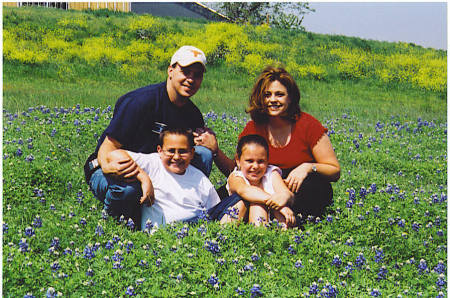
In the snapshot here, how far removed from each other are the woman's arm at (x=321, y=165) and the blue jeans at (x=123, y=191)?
3.09 ft

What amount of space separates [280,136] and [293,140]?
170mm

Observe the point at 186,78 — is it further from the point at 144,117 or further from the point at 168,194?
the point at 168,194

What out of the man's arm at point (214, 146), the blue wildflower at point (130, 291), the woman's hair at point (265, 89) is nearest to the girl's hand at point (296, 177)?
the woman's hair at point (265, 89)

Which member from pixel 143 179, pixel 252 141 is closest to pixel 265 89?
pixel 252 141

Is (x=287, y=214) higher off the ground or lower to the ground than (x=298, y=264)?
higher

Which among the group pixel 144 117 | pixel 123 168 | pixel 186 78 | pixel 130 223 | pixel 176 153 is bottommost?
pixel 130 223

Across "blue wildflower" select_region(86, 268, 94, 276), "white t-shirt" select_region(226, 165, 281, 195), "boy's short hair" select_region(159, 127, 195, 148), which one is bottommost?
"blue wildflower" select_region(86, 268, 94, 276)

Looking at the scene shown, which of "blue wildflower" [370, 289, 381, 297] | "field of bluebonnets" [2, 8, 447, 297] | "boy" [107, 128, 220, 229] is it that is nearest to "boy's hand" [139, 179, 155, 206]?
"boy" [107, 128, 220, 229]

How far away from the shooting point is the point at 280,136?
16.9 feet

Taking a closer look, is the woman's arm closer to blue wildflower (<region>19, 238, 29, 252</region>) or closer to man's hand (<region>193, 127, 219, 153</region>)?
man's hand (<region>193, 127, 219, 153</region>)

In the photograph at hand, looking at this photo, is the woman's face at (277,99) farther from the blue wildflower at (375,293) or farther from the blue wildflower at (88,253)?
the blue wildflower at (88,253)

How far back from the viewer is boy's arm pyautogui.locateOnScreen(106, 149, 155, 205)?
4379 millimetres

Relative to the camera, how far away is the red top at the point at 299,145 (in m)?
5.02

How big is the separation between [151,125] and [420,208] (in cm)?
343
